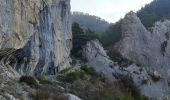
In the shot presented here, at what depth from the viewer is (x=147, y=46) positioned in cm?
6631

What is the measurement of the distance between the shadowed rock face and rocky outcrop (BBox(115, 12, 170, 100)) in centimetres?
1754

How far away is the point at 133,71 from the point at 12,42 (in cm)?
2762

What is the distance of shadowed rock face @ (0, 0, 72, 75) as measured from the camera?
32.2 metres

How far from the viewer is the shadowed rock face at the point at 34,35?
106 ft

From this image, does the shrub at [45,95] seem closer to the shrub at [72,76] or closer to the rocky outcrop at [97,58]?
the shrub at [72,76]

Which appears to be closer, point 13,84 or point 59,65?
point 13,84

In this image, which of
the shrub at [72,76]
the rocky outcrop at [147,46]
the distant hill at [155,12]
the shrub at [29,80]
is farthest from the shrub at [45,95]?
the distant hill at [155,12]

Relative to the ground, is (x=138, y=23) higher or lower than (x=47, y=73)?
higher

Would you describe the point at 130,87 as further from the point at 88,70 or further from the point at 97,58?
the point at 97,58

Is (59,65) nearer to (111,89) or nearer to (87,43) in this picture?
(111,89)

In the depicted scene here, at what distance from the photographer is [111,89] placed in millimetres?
45625

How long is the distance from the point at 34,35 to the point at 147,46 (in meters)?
31.2

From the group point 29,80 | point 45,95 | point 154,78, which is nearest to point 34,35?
point 29,80

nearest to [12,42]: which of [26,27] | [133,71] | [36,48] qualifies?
[26,27]
